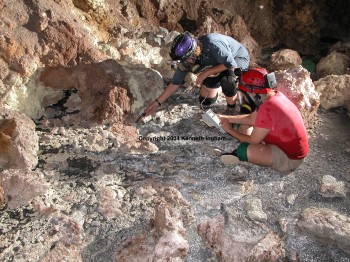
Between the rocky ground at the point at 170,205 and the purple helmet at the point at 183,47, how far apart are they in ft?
3.01

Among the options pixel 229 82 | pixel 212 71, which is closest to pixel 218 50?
pixel 212 71

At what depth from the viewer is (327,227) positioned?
2.81 m

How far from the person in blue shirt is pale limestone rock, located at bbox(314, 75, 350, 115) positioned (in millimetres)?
1339

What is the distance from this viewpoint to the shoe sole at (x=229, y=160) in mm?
3493

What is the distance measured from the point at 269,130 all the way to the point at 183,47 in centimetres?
130

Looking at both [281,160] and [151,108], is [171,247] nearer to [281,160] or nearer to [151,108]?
[281,160]

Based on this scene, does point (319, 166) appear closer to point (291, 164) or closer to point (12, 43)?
point (291, 164)

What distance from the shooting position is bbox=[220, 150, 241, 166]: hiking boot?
349cm

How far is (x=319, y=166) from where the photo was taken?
367cm

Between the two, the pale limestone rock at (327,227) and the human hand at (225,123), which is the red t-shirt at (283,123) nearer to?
the human hand at (225,123)


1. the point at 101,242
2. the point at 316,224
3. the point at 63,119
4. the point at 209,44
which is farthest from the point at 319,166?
the point at 63,119

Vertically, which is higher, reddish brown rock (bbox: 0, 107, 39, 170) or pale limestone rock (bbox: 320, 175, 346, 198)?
reddish brown rock (bbox: 0, 107, 39, 170)

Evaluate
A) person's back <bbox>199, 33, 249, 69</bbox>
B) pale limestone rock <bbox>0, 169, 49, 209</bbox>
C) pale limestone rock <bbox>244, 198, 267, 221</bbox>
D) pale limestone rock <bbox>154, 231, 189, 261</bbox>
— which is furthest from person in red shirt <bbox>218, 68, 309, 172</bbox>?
pale limestone rock <bbox>0, 169, 49, 209</bbox>

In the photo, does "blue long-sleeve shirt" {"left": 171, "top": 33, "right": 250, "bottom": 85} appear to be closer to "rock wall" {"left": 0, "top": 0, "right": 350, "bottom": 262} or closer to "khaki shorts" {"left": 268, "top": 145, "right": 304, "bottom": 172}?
"rock wall" {"left": 0, "top": 0, "right": 350, "bottom": 262}
